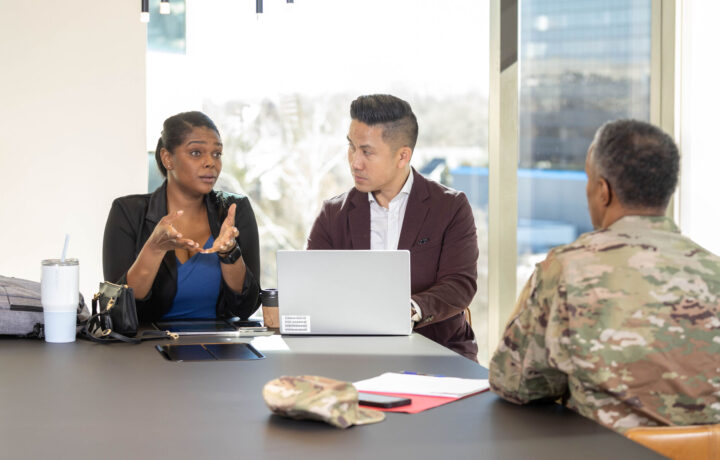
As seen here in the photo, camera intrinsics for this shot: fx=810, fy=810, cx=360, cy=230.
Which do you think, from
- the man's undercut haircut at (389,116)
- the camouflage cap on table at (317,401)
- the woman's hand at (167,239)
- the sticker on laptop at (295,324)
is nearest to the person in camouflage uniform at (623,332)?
the camouflage cap on table at (317,401)

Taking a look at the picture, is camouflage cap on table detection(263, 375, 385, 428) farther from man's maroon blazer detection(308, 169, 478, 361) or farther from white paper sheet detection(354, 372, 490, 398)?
man's maroon blazer detection(308, 169, 478, 361)

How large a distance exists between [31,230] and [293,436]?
10.6ft

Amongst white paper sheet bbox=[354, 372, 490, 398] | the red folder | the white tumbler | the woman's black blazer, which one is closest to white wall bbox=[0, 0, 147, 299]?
the woman's black blazer

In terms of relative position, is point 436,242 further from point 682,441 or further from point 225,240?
point 682,441

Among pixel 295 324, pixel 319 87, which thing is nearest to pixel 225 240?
pixel 295 324

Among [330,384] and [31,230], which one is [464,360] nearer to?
[330,384]

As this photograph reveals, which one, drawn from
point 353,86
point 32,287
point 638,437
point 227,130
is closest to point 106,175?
point 227,130

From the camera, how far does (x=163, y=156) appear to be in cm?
333

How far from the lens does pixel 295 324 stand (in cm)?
265

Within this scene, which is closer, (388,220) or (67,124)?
(388,220)

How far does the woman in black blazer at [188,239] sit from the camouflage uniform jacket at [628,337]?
4.78 feet

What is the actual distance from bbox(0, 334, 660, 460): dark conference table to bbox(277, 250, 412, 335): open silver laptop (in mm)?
391

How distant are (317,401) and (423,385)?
42 cm

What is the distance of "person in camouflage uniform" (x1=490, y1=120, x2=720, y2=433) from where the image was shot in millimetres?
1656
